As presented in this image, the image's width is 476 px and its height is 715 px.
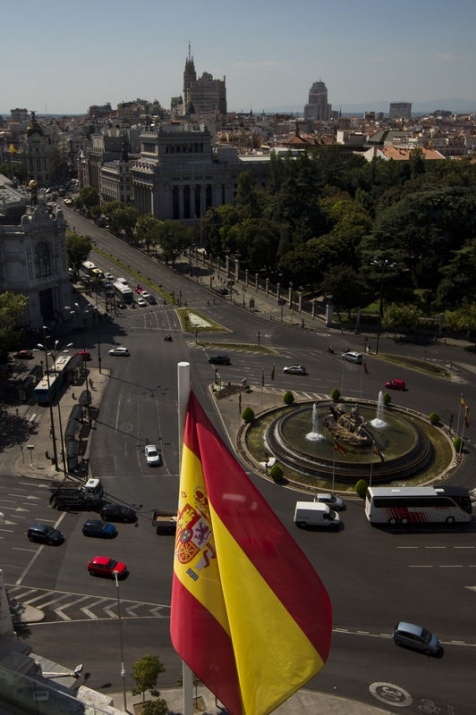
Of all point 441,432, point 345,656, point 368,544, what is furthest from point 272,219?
point 345,656

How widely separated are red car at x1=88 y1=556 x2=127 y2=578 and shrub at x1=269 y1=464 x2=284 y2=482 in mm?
14796

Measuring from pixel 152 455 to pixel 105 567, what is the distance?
590 inches

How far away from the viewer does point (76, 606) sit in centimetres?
3584

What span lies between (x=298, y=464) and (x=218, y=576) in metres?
36.1

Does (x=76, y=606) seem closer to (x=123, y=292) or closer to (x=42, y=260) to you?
(x=42, y=260)

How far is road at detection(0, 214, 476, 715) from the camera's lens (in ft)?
103

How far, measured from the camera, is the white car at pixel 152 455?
5169 centimetres

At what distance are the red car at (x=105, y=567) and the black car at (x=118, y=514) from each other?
5.35m

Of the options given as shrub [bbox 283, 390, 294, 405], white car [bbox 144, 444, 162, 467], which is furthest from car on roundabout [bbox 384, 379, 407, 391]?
white car [bbox 144, 444, 162, 467]

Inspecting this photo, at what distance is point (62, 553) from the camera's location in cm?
4075

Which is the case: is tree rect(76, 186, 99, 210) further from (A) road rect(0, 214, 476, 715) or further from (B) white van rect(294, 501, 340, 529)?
(B) white van rect(294, 501, 340, 529)

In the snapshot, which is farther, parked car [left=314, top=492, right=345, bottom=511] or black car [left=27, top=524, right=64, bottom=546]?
parked car [left=314, top=492, right=345, bottom=511]

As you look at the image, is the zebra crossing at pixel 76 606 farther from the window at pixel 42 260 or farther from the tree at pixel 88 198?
the tree at pixel 88 198

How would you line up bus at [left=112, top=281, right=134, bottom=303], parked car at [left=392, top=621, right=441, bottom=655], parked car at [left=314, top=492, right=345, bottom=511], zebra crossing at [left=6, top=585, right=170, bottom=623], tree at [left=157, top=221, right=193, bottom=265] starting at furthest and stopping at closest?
tree at [left=157, top=221, right=193, bottom=265] < bus at [left=112, top=281, right=134, bottom=303] < parked car at [left=314, top=492, right=345, bottom=511] < zebra crossing at [left=6, top=585, right=170, bottom=623] < parked car at [left=392, top=621, right=441, bottom=655]
